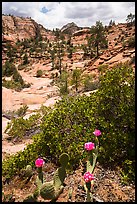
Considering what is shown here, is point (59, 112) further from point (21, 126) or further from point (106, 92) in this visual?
point (21, 126)

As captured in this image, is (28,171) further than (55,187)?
Yes

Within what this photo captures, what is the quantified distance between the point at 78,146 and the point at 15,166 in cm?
139

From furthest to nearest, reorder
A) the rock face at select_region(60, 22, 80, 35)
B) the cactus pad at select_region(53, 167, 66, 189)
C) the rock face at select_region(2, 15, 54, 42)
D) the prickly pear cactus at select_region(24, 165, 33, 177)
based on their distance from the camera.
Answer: the rock face at select_region(60, 22, 80, 35)
the rock face at select_region(2, 15, 54, 42)
the prickly pear cactus at select_region(24, 165, 33, 177)
the cactus pad at select_region(53, 167, 66, 189)

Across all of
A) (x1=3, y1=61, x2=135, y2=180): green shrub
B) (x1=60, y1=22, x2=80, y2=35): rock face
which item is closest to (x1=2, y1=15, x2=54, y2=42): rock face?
(x1=60, y1=22, x2=80, y2=35): rock face

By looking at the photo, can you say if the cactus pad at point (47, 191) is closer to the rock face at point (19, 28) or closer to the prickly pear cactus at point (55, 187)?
the prickly pear cactus at point (55, 187)

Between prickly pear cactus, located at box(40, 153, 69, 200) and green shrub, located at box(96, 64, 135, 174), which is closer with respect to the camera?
prickly pear cactus, located at box(40, 153, 69, 200)

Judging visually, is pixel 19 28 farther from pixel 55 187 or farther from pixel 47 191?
pixel 47 191

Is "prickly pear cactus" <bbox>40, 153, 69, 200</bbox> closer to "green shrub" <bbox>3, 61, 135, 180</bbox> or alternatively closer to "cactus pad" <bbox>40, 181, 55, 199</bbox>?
"cactus pad" <bbox>40, 181, 55, 199</bbox>

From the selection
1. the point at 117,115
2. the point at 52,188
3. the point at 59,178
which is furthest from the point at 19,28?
the point at 52,188

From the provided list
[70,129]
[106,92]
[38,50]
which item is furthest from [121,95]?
[38,50]

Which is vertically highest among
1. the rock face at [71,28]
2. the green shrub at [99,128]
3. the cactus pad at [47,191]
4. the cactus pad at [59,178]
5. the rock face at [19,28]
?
the rock face at [71,28]

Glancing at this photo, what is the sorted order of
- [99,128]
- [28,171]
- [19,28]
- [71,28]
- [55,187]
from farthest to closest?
1. [71,28]
2. [19,28]
3. [99,128]
4. [28,171]
5. [55,187]

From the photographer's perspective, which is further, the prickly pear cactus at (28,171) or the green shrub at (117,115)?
the green shrub at (117,115)

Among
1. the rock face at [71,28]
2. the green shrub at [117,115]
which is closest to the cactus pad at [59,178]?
the green shrub at [117,115]
